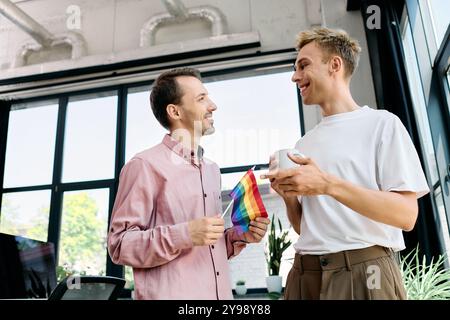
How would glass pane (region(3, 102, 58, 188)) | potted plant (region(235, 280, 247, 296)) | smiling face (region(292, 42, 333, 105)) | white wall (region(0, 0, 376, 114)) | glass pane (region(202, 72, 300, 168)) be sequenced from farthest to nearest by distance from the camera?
glass pane (region(3, 102, 58, 188)) < white wall (region(0, 0, 376, 114)) < glass pane (region(202, 72, 300, 168)) < potted plant (region(235, 280, 247, 296)) < smiling face (region(292, 42, 333, 105))

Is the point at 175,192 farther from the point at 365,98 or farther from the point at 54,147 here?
the point at 54,147

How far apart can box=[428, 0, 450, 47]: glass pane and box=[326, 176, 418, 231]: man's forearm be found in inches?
64.4

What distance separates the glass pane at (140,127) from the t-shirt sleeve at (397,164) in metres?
3.66

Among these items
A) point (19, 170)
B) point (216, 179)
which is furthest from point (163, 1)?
point (216, 179)

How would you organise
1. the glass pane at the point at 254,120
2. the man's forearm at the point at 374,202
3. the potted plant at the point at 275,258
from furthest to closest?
the glass pane at the point at 254,120 < the potted plant at the point at 275,258 < the man's forearm at the point at 374,202

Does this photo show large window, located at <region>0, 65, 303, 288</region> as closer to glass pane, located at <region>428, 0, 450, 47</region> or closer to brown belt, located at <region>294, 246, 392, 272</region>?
glass pane, located at <region>428, 0, 450, 47</region>

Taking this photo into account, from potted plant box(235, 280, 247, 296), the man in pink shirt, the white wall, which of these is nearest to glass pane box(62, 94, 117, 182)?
the white wall

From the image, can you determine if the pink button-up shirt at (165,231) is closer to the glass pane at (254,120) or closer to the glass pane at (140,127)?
the glass pane at (254,120)

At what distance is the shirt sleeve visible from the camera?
91 cm

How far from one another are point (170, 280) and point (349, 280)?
406mm

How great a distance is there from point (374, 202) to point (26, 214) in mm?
4646

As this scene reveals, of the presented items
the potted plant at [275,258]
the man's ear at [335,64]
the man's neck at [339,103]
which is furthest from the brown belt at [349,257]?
the potted plant at [275,258]

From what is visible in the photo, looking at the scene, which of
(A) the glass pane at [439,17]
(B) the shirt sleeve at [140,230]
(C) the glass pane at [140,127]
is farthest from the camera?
(C) the glass pane at [140,127]

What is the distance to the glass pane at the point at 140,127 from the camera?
4.42 m
